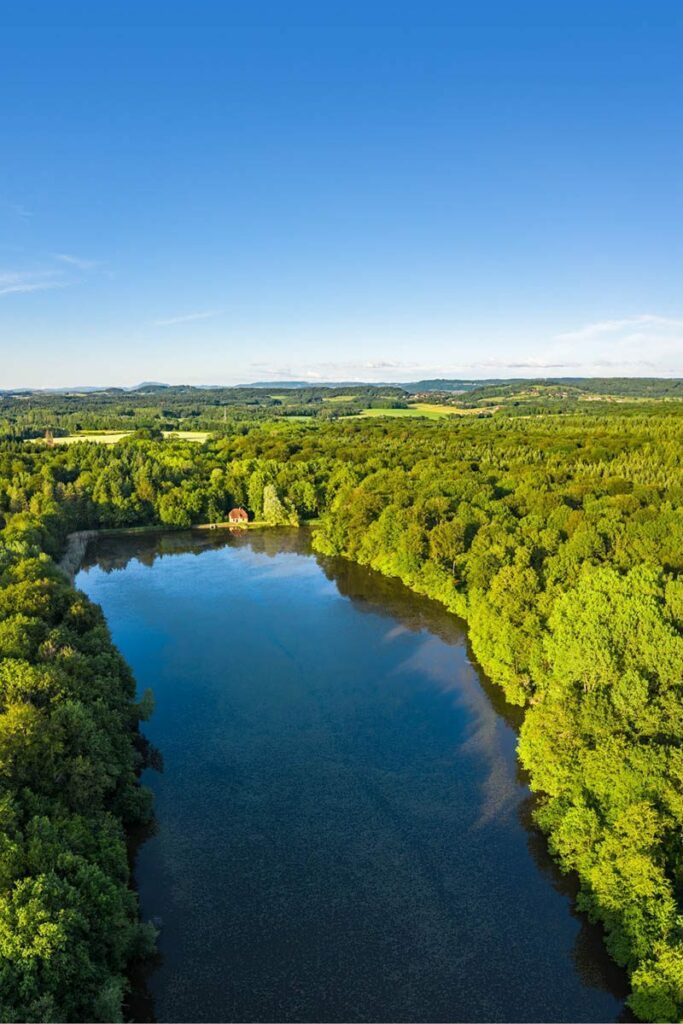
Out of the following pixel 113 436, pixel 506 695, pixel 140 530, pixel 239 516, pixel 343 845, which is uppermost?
pixel 113 436

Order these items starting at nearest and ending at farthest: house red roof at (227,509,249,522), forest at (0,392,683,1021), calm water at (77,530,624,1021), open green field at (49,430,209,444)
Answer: forest at (0,392,683,1021), calm water at (77,530,624,1021), house red roof at (227,509,249,522), open green field at (49,430,209,444)

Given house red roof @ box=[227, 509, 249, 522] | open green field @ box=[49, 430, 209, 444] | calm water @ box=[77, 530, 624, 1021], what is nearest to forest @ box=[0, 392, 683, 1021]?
calm water @ box=[77, 530, 624, 1021]

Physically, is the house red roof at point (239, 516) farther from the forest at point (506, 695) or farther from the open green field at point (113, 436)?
the open green field at point (113, 436)

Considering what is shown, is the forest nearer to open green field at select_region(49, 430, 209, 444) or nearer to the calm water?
the calm water

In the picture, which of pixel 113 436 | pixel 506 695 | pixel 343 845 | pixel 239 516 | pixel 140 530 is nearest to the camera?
pixel 343 845

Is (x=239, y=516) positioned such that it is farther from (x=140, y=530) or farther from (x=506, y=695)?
(x=506, y=695)

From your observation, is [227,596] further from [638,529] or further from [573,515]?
[638,529]

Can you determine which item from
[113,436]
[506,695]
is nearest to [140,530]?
[113,436]
